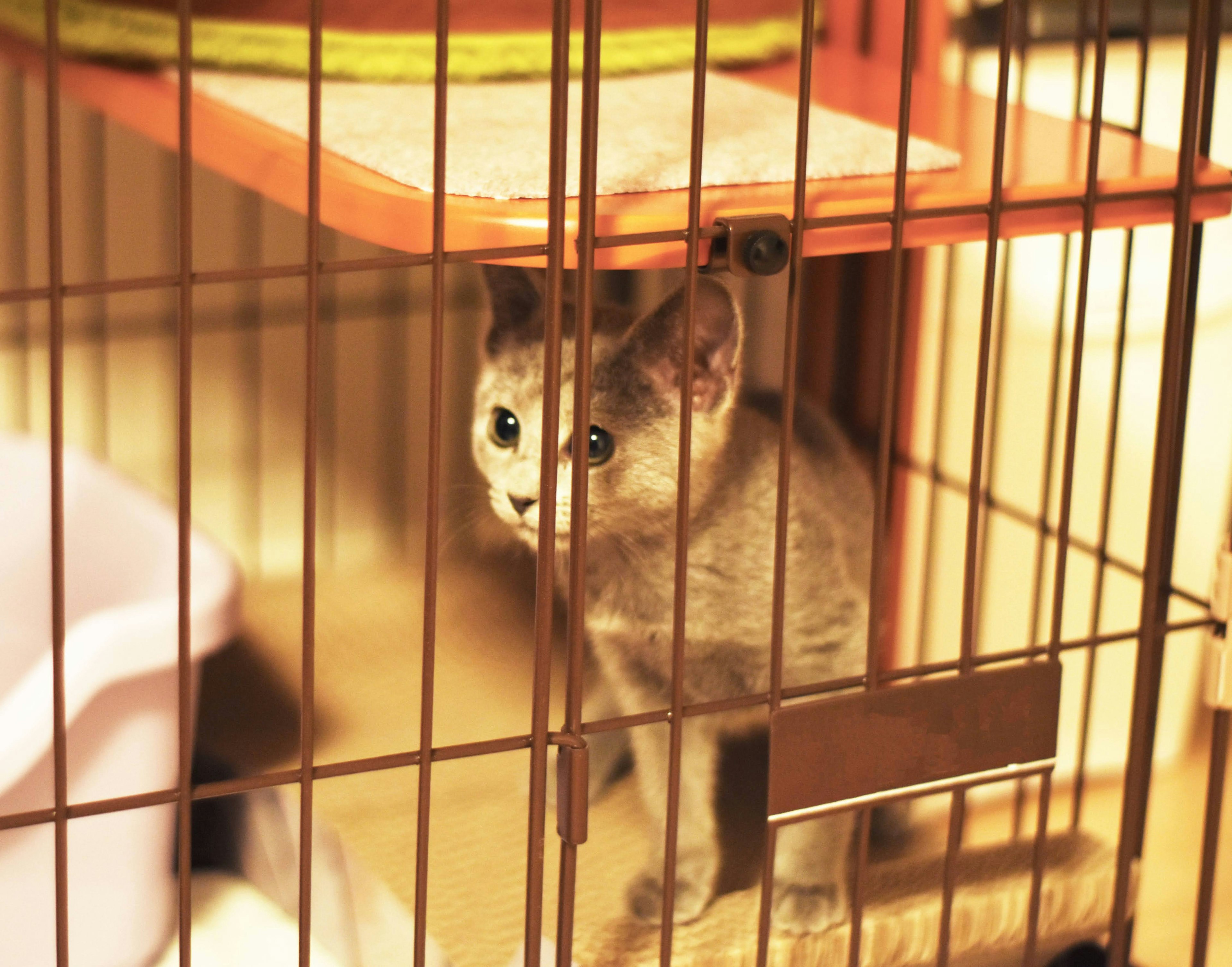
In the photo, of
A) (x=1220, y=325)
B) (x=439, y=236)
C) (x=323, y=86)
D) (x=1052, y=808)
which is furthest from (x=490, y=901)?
(x=1220, y=325)

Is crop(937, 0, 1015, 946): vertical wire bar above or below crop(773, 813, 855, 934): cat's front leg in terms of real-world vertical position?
above

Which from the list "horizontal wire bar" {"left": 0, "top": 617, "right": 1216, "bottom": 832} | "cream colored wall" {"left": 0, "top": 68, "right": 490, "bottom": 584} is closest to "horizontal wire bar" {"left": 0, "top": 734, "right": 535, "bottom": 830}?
"horizontal wire bar" {"left": 0, "top": 617, "right": 1216, "bottom": 832}

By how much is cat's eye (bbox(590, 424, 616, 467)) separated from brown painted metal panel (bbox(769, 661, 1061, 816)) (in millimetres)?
272

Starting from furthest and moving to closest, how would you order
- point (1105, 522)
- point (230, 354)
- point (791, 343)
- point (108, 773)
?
point (230, 354), point (1105, 522), point (108, 773), point (791, 343)

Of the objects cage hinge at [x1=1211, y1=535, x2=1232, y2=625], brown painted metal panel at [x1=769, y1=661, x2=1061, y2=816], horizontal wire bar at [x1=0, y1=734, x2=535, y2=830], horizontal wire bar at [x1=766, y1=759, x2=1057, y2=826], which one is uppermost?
cage hinge at [x1=1211, y1=535, x2=1232, y2=625]

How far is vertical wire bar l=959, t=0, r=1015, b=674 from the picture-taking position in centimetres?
88

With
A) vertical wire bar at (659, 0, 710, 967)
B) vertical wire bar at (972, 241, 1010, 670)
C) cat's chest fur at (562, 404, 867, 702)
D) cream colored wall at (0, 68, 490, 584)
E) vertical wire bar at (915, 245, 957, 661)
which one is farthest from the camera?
cream colored wall at (0, 68, 490, 584)

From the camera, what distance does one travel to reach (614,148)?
103 cm

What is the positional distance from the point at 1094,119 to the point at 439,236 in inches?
16.4

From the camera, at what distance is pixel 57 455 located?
755 millimetres

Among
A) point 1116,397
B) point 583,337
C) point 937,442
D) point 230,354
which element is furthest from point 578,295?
point 230,354

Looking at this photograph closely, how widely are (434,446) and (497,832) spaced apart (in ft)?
1.74

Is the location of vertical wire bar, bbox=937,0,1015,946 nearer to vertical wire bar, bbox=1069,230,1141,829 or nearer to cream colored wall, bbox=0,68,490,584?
vertical wire bar, bbox=1069,230,1141,829

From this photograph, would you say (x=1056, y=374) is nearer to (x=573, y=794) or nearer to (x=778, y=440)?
(x=778, y=440)
